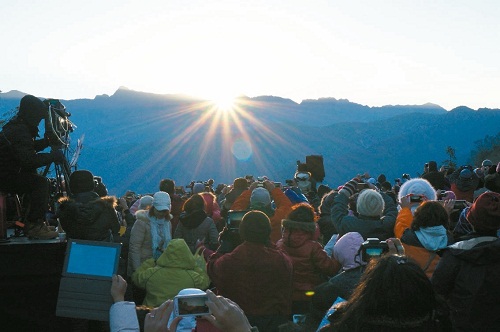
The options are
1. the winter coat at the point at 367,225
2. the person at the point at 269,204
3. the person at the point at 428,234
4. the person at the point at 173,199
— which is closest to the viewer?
the person at the point at 428,234

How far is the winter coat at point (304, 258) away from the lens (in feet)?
16.6

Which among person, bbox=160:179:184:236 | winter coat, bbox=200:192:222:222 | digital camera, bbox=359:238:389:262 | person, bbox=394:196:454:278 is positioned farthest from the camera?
winter coat, bbox=200:192:222:222

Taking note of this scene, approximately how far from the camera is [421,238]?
4203mm

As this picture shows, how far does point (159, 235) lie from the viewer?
251 inches

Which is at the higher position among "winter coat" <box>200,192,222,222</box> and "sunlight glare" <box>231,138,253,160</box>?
"winter coat" <box>200,192,222,222</box>

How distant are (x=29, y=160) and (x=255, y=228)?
214 cm

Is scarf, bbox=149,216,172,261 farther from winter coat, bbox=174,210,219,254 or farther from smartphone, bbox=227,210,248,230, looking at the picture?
smartphone, bbox=227,210,248,230

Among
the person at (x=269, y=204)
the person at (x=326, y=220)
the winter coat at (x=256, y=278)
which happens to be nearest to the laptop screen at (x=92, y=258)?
the winter coat at (x=256, y=278)

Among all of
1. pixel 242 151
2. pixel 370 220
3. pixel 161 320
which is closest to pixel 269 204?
pixel 370 220

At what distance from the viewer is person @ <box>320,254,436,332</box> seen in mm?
2262

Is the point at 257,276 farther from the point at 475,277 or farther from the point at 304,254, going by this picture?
the point at 475,277

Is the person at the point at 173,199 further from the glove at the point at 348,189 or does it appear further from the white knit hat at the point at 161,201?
the glove at the point at 348,189

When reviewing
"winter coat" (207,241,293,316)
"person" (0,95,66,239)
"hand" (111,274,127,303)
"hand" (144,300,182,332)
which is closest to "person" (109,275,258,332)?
"hand" (144,300,182,332)

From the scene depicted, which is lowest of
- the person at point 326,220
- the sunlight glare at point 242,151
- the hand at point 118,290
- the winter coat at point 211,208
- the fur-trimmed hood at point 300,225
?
the sunlight glare at point 242,151
